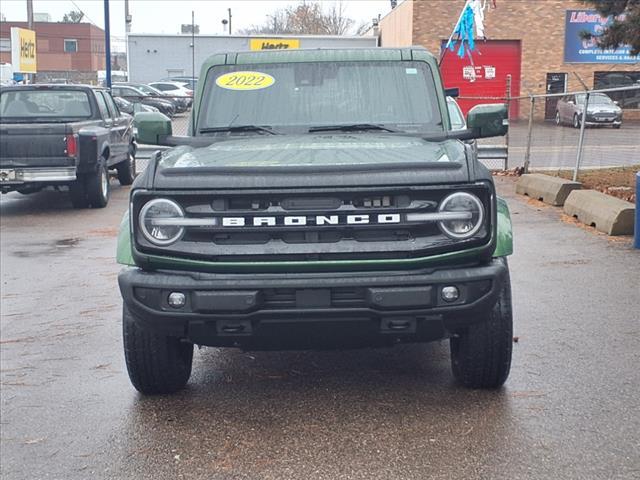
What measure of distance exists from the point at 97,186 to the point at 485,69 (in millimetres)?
27463

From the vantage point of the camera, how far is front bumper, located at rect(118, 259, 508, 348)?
3980 mm

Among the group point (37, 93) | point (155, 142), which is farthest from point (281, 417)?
point (37, 93)

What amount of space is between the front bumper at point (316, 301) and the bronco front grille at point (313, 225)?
0.11 m

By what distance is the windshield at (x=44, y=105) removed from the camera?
13328mm

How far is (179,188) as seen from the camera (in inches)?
161

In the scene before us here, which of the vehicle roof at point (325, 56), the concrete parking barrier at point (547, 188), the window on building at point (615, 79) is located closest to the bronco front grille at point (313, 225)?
the vehicle roof at point (325, 56)

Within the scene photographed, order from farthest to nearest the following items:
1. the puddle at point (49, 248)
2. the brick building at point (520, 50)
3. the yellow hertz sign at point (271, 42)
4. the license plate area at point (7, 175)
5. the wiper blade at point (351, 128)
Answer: the yellow hertz sign at point (271, 42) < the brick building at point (520, 50) < the license plate area at point (7, 175) < the puddle at point (49, 248) < the wiper blade at point (351, 128)

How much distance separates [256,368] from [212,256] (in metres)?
1.57

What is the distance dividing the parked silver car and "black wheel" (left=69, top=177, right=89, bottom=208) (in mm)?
7921

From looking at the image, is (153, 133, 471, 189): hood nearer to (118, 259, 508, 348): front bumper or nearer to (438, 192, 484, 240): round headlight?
(438, 192, 484, 240): round headlight

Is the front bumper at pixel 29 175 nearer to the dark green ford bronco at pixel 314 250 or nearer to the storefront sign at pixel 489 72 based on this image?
the dark green ford bronco at pixel 314 250

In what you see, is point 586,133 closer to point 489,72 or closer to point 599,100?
point 599,100

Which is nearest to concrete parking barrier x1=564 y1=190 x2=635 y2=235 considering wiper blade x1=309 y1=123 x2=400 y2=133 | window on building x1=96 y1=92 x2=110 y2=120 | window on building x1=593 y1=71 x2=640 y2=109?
wiper blade x1=309 y1=123 x2=400 y2=133

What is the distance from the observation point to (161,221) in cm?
410
